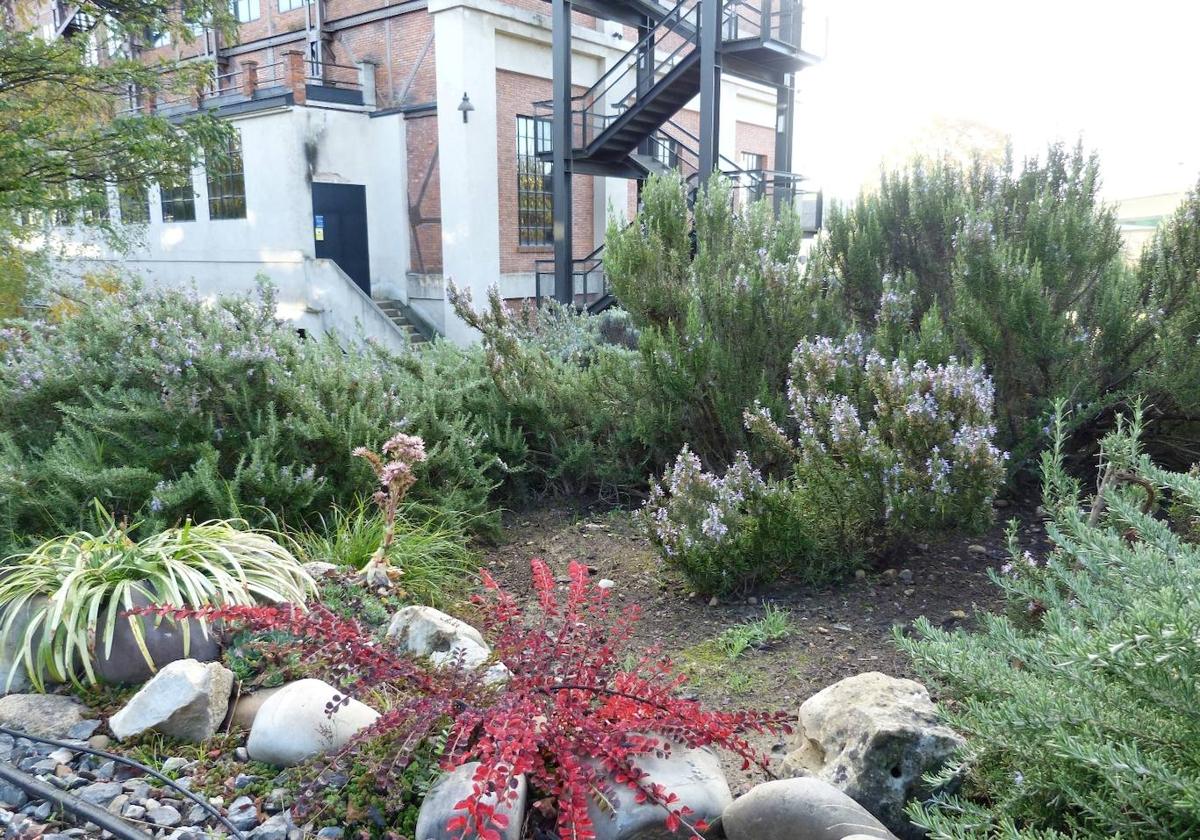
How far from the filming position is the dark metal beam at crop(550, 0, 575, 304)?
15.1 metres

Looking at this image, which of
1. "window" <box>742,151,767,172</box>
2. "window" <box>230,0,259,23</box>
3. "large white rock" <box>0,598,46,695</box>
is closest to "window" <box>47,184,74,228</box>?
"large white rock" <box>0,598,46,695</box>

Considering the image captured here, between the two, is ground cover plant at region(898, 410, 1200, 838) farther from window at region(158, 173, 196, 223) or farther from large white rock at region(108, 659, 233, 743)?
window at region(158, 173, 196, 223)

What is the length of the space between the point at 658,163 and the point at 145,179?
32.8ft

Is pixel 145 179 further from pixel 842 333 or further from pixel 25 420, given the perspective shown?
pixel 842 333

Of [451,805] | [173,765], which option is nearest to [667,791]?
[451,805]

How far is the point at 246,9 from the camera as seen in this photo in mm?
21844

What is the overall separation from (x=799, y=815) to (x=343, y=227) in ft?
57.4

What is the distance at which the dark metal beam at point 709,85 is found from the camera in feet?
Answer: 43.2

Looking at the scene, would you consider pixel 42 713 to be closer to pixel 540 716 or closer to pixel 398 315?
pixel 540 716

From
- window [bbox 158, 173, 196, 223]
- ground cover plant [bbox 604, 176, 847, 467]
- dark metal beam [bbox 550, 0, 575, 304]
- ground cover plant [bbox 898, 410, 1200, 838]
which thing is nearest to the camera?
ground cover plant [bbox 898, 410, 1200, 838]

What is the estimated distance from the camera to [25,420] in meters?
5.50

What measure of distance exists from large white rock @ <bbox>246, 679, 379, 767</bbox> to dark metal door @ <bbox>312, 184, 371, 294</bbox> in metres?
16.0

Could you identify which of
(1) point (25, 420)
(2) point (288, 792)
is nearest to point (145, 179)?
(1) point (25, 420)

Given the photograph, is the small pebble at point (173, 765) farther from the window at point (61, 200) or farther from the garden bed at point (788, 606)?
the window at point (61, 200)
